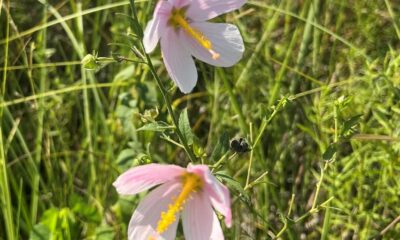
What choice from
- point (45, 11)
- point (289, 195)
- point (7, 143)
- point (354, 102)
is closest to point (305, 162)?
point (289, 195)

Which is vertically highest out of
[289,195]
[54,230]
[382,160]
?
[382,160]

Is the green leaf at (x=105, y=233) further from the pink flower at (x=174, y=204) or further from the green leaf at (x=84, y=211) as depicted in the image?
the pink flower at (x=174, y=204)

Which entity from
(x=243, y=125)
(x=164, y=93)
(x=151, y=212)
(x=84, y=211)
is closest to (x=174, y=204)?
(x=151, y=212)

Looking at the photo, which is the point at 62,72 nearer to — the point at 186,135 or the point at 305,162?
the point at 305,162

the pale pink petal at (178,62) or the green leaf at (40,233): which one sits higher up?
the pale pink petal at (178,62)

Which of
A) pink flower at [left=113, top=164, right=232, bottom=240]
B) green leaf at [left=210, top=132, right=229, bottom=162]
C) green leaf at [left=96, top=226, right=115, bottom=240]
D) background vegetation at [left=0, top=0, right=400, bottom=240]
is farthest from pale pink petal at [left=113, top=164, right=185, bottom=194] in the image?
green leaf at [left=96, top=226, right=115, bottom=240]

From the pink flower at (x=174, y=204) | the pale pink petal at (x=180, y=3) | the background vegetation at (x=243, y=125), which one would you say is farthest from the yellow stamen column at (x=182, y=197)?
the background vegetation at (x=243, y=125)

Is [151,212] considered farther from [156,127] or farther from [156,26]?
[156,26]
